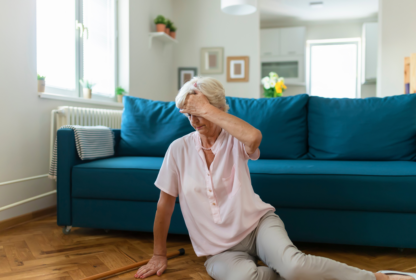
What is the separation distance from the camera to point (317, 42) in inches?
263

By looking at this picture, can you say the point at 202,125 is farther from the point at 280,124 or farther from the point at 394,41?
the point at 394,41

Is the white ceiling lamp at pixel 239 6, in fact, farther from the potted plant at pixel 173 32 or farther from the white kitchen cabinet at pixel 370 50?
the white kitchen cabinet at pixel 370 50

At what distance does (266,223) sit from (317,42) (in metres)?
6.02

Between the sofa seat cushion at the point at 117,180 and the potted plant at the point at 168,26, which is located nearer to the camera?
the sofa seat cushion at the point at 117,180

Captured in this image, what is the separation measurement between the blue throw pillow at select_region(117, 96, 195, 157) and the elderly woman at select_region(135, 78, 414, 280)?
92cm

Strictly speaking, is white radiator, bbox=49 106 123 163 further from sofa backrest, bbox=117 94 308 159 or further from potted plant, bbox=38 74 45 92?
sofa backrest, bbox=117 94 308 159

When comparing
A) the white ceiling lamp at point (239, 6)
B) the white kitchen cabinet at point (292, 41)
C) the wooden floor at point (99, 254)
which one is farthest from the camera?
the white kitchen cabinet at point (292, 41)

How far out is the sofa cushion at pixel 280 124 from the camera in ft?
7.38

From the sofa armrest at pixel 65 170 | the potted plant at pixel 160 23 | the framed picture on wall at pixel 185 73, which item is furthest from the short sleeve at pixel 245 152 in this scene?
the framed picture on wall at pixel 185 73

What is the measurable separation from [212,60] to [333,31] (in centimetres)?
275

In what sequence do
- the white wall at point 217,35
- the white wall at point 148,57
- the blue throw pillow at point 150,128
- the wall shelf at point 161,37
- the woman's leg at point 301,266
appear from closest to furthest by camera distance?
the woman's leg at point 301,266, the blue throw pillow at point 150,128, the white wall at point 148,57, the wall shelf at point 161,37, the white wall at point 217,35

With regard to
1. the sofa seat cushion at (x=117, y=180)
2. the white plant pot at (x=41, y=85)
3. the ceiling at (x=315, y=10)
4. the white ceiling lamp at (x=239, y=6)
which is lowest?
the sofa seat cushion at (x=117, y=180)

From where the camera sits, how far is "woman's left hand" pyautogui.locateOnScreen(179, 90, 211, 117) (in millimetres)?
1292

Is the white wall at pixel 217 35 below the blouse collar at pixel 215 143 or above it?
above
